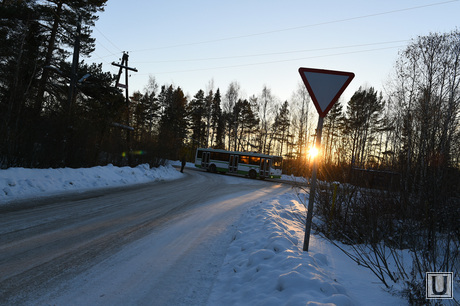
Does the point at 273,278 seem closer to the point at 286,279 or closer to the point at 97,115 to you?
the point at 286,279

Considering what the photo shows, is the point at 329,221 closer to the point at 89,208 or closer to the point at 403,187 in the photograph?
the point at 403,187

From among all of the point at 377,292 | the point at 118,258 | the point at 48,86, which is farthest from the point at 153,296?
the point at 48,86

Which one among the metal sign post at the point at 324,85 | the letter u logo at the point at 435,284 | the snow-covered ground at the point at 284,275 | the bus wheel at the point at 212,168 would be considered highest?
the metal sign post at the point at 324,85

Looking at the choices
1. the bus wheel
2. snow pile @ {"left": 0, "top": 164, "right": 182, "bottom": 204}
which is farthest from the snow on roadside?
the bus wheel

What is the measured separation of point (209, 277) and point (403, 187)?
4.50m

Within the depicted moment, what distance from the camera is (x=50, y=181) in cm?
1012

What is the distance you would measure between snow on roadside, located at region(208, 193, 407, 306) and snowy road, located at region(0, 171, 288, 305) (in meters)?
0.30

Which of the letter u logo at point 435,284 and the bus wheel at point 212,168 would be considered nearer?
the letter u logo at point 435,284

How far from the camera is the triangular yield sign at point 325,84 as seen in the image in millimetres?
4012

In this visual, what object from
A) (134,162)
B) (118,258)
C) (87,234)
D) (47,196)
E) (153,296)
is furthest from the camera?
(134,162)

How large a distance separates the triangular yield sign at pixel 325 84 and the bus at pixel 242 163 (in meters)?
26.4

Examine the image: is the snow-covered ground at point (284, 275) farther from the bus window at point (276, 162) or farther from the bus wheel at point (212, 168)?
the bus wheel at point (212, 168)

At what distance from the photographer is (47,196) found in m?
8.51

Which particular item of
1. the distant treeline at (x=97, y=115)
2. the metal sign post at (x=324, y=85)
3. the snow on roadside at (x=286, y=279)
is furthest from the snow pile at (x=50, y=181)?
the metal sign post at (x=324, y=85)
